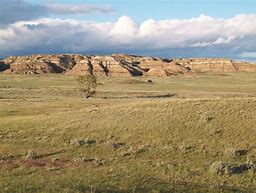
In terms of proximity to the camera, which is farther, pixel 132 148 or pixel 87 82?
pixel 87 82

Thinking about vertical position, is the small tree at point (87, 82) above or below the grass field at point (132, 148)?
below

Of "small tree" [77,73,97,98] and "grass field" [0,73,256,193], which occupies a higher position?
"grass field" [0,73,256,193]

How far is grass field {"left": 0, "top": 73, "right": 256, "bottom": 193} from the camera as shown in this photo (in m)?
18.0

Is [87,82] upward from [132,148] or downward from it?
downward

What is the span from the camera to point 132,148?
93.0ft

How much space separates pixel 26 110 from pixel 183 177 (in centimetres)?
3980

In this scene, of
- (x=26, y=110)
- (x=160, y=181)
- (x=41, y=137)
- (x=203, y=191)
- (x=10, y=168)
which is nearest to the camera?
(x=203, y=191)

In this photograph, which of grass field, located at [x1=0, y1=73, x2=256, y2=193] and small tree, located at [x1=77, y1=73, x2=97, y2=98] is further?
small tree, located at [x1=77, y1=73, x2=97, y2=98]

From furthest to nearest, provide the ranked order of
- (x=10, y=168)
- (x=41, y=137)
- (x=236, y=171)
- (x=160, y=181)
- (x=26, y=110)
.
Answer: (x=26, y=110), (x=41, y=137), (x=10, y=168), (x=236, y=171), (x=160, y=181)

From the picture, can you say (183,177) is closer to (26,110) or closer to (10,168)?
(10,168)

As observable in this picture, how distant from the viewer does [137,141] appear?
31.3m

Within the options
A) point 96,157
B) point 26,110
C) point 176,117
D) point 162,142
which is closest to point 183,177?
point 96,157

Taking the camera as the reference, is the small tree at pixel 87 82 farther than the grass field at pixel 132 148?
Yes

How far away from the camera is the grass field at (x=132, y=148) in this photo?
59.0 ft
